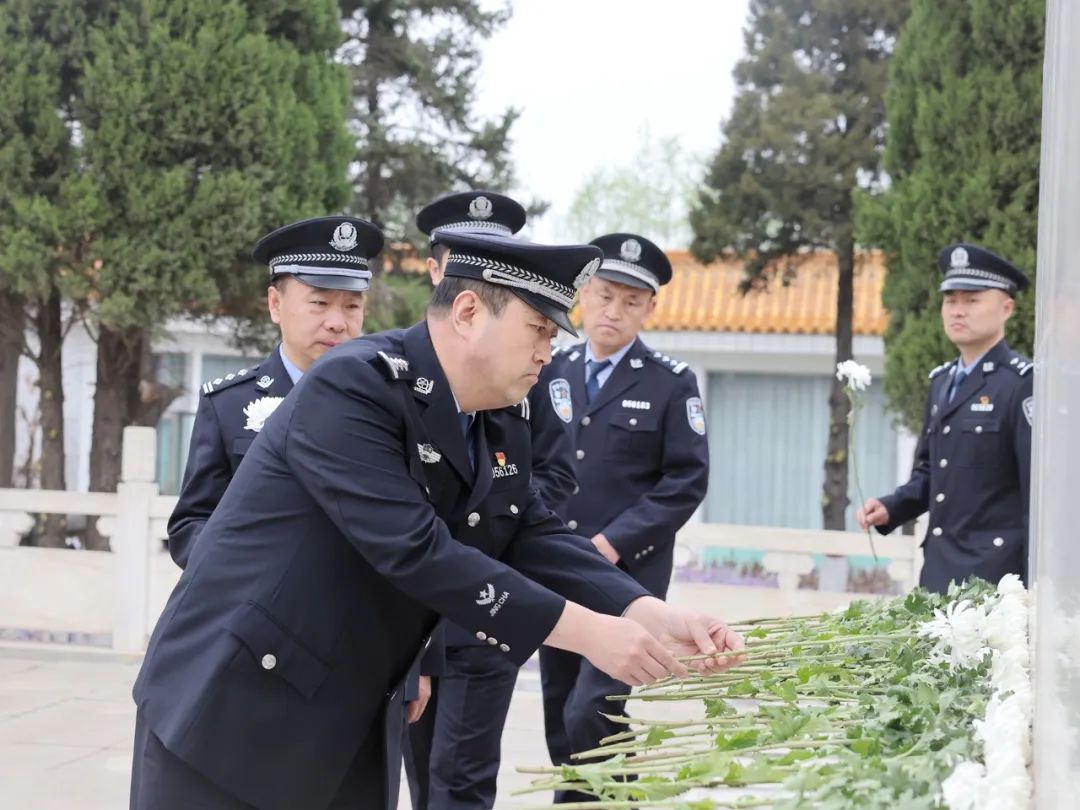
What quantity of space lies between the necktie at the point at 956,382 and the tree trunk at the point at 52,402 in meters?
6.56

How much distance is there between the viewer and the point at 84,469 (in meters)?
16.6

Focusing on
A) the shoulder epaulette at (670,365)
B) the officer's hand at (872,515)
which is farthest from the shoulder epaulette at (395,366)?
the officer's hand at (872,515)

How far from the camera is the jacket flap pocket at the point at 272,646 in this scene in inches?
87.7

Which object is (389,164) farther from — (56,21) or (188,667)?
(188,667)

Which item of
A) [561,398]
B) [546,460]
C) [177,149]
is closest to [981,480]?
[561,398]

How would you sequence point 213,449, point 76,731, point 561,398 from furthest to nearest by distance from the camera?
point 76,731 < point 561,398 < point 213,449

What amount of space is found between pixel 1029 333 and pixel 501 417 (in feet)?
20.9

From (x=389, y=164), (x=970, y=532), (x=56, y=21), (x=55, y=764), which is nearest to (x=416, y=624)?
(x=970, y=532)

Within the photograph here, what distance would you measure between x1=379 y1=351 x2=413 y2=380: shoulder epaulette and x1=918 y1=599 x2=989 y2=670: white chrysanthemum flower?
3.33 ft

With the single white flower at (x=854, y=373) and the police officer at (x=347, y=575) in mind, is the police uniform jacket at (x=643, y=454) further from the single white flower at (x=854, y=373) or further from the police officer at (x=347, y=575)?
the police officer at (x=347, y=575)

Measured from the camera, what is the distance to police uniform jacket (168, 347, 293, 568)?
10.6 ft

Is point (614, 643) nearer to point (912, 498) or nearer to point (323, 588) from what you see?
point (323, 588)

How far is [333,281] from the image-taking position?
3580mm

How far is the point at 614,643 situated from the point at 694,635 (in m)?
0.30
